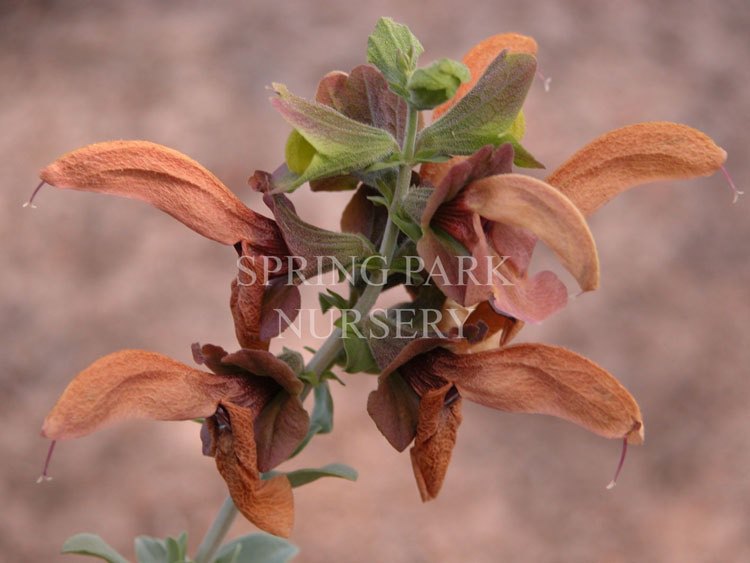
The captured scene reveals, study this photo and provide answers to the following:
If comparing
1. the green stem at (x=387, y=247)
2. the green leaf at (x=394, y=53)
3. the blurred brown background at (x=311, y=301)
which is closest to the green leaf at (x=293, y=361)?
the green stem at (x=387, y=247)

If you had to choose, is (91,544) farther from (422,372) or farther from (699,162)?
(699,162)

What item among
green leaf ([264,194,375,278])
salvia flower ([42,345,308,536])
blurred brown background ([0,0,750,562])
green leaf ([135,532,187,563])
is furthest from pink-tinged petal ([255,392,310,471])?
blurred brown background ([0,0,750,562])

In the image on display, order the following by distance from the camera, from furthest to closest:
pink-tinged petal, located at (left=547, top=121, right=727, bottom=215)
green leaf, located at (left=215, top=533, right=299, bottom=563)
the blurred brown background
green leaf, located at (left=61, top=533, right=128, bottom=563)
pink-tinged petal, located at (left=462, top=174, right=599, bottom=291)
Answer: the blurred brown background
green leaf, located at (left=215, top=533, right=299, bottom=563)
green leaf, located at (left=61, top=533, right=128, bottom=563)
pink-tinged petal, located at (left=547, top=121, right=727, bottom=215)
pink-tinged petal, located at (left=462, top=174, right=599, bottom=291)

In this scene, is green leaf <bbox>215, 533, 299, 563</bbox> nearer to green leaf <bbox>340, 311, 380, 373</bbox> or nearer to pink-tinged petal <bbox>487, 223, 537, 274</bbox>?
green leaf <bbox>340, 311, 380, 373</bbox>

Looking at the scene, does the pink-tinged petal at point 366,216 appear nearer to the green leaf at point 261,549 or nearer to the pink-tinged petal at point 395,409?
the pink-tinged petal at point 395,409

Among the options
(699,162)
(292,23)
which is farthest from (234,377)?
(292,23)
